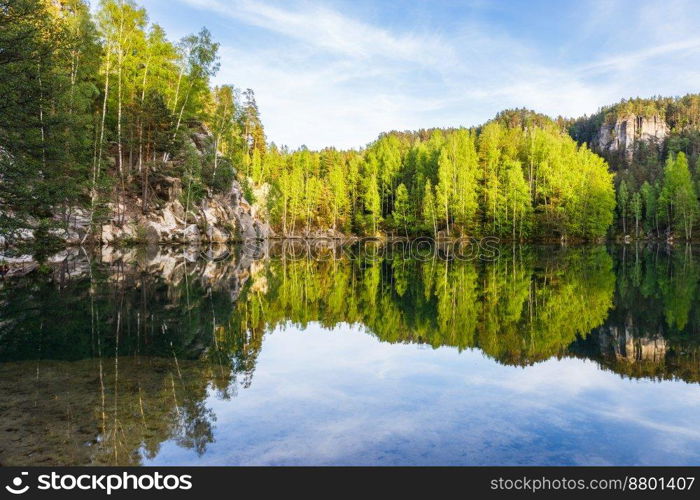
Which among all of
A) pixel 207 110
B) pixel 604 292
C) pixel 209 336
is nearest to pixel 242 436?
pixel 209 336

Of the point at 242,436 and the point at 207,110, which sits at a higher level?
the point at 207,110

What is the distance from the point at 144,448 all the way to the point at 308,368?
3.64 metres

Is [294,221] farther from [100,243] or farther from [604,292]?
[604,292]

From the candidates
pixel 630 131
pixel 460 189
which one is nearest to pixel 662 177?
pixel 460 189

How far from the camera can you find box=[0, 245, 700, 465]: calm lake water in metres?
4.82

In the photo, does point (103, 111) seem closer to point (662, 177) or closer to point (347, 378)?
point (347, 378)

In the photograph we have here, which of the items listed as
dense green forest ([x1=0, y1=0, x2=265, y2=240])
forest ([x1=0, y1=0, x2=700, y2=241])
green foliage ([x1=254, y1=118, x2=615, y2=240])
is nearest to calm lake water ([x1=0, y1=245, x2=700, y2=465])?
dense green forest ([x1=0, y1=0, x2=265, y2=240])

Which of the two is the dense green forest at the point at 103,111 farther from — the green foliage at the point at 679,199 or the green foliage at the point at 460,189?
the green foliage at the point at 679,199

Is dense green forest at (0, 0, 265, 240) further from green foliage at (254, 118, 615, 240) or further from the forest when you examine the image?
green foliage at (254, 118, 615, 240)

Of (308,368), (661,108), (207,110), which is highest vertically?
(661,108)

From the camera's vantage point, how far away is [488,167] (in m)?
71.7

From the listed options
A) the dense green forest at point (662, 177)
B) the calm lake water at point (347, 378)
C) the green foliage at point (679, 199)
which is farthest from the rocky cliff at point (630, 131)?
the calm lake water at point (347, 378)

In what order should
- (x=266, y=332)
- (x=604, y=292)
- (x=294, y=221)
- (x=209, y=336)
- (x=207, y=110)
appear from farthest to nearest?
(x=294, y=221)
(x=207, y=110)
(x=604, y=292)
(x=266, y=332)
(x=209, y=336)
